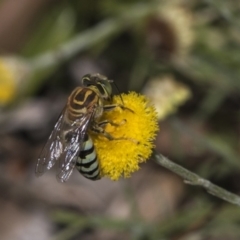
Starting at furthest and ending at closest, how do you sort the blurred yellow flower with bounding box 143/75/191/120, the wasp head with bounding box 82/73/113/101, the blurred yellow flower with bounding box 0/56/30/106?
the blurred yellow flower with bounding box 0/56/30/106 < the blurred yellow flower with bounding box 143/75/191/120 < the wasp head with bounding box 82/73/113/101

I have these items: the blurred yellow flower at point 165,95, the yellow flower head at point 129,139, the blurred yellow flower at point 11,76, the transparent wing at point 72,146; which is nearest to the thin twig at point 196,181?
the yellow flower head at point 129,139

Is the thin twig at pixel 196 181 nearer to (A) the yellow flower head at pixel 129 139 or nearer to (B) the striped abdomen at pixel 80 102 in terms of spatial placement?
(A) the yellow flower head at pixel 129 139

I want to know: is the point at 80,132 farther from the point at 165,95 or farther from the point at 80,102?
the point at 165,95

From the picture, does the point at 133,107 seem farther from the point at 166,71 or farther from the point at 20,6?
the point at 20,6

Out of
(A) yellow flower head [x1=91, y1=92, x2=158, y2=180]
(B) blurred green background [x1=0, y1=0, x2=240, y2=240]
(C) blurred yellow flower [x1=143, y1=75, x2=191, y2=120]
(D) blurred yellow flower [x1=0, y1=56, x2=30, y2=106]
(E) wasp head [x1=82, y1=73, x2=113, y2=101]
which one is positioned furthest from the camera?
(D) blurred yellow flower [x1=0, y1=56, x2=30, y2=106]

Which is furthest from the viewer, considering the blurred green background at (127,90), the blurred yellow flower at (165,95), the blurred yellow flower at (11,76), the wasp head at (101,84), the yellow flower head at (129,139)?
the blurred yellow flower at (11,76)

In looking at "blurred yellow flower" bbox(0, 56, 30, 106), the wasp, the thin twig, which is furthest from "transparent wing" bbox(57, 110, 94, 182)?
"blurred yellow flower" bbox(0, 56, 30, 106)

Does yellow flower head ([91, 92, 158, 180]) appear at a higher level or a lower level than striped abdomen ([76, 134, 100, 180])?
higher

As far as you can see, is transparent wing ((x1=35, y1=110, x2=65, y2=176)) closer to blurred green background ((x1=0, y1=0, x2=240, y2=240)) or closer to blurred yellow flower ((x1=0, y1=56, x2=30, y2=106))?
blurred green background ((x1=0, y1=0, x2=240, y2=240))

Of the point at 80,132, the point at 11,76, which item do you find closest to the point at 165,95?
the point at 11,76
